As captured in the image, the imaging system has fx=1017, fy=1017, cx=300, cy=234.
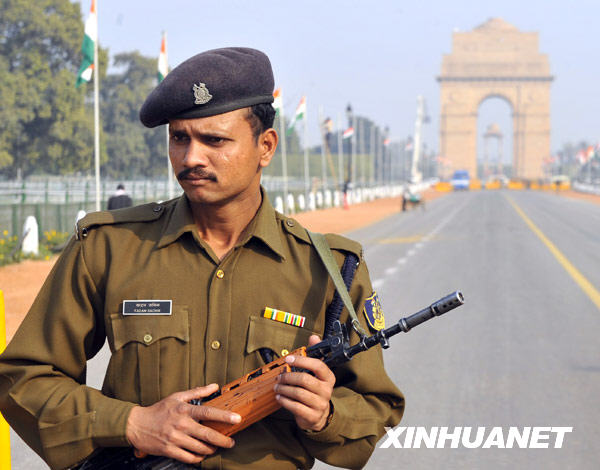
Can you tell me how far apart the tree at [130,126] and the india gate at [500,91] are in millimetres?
77495

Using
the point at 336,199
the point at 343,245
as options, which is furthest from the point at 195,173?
the point at 336,199

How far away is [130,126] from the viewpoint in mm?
65625

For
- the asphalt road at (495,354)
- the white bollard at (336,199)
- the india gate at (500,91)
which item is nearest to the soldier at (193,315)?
the asphalt road at (495,354)

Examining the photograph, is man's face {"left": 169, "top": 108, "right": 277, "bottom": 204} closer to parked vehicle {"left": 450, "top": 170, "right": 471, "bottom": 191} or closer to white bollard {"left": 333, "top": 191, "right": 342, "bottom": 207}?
white bollard {"left": 333, "top": 191, "right": 342, "bottom": 207}

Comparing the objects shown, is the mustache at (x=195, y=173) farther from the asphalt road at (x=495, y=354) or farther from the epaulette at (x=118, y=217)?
the asphalt road at (x=495, y=354)

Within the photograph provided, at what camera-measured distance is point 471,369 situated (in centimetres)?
864

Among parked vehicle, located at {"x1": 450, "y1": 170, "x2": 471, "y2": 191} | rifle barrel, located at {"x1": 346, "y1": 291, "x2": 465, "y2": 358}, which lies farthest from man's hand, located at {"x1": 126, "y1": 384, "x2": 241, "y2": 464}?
parked vehicle, located at {"x1": 450, "y1": 170, "x2": 471, "y2": 191}

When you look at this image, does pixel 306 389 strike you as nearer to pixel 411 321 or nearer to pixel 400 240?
pixel 411 321

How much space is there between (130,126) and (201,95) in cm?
6449

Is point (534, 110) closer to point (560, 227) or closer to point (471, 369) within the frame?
point (560, 227)

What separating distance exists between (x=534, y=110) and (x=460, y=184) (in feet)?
117

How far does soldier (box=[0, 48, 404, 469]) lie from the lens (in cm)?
234

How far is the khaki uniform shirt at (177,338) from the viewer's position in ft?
7.70

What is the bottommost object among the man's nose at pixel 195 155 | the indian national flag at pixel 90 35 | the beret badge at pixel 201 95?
the man's nose at pixel 195 155
